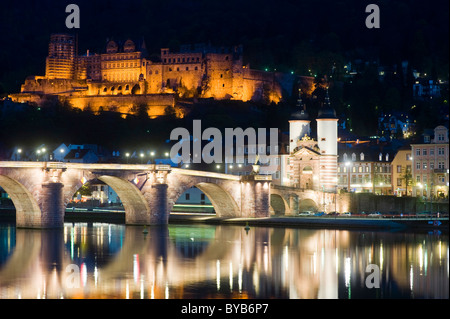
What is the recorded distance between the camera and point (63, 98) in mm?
132625

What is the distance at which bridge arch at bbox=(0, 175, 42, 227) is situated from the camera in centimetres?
5962

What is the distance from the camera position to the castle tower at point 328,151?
8194 centimetres

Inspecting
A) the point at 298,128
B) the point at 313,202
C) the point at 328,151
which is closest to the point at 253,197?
the point at 313,202

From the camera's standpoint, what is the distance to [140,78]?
13725cm

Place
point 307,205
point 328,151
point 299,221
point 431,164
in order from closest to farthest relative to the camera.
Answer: point 299,221
point 307,205
point 328,151
point 431,164

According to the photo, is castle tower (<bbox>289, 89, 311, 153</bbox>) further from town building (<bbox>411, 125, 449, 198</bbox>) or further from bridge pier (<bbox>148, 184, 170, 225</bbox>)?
bridge pier (<bbox>148, 184, 170, 225</bbox>)

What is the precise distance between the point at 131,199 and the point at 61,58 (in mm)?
78470

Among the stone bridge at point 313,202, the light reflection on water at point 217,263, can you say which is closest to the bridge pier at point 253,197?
the stone bridge at point 313,202

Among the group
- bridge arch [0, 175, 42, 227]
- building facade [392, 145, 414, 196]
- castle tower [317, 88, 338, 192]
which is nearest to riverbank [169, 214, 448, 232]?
castle tower [317, 88, 338, 192]

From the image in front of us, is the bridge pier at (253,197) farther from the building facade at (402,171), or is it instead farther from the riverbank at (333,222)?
the building facade at (402,171)

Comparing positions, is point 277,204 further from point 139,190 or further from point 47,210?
point 47,210

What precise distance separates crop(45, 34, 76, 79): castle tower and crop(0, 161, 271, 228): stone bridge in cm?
7112

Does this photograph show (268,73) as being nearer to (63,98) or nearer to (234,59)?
(234,59)

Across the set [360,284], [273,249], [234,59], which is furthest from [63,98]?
[360,284]
